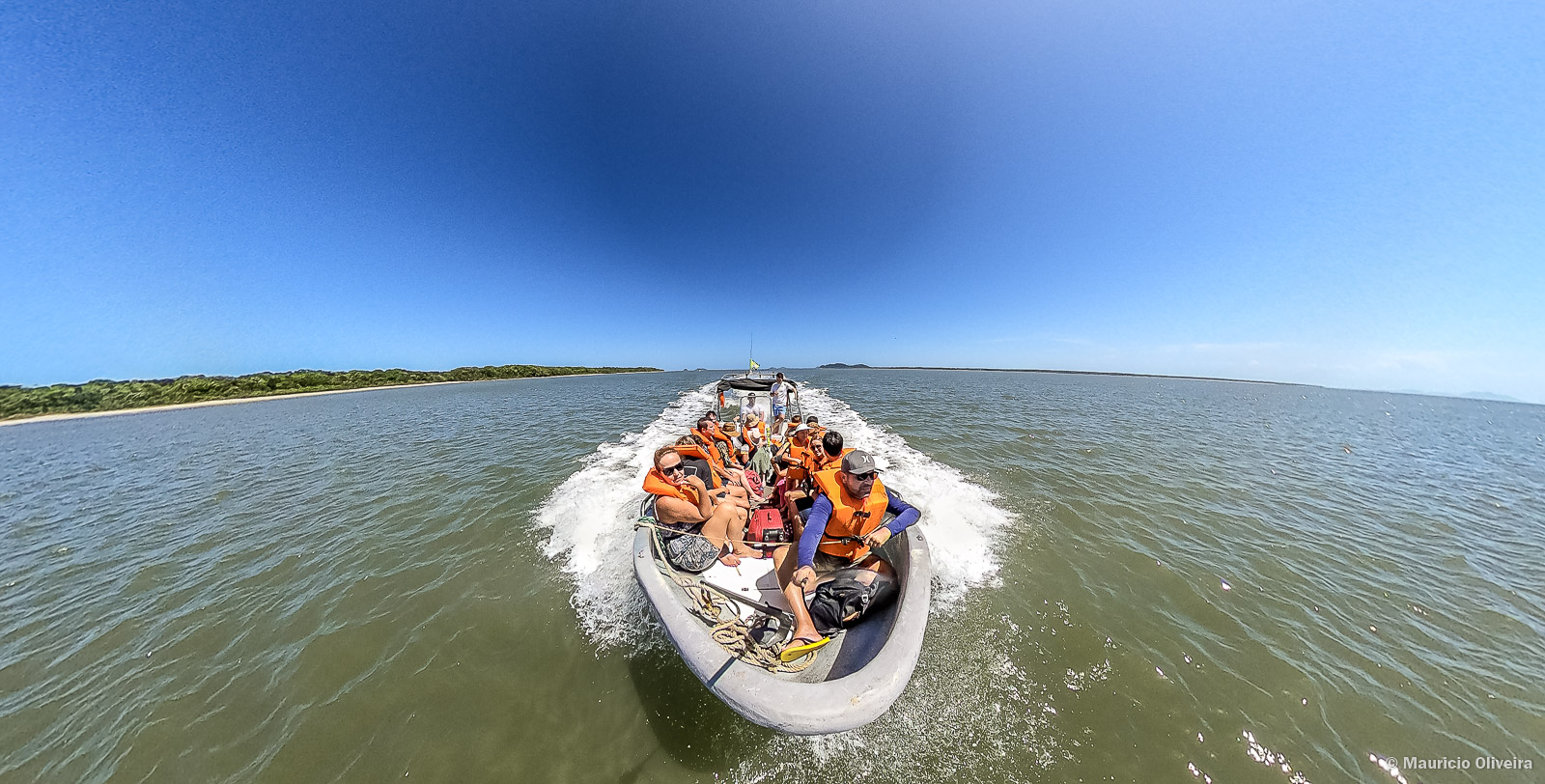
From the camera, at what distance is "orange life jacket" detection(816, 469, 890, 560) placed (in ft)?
14.1

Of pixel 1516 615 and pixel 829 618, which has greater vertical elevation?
pixel 829 618

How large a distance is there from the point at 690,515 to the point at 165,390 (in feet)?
202

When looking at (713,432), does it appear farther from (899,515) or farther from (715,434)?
(899,515)

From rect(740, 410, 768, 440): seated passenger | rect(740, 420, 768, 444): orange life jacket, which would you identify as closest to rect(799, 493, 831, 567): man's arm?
rect(740, 420, 768, 444): orange life jacket

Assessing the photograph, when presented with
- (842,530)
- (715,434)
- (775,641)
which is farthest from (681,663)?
(715,434)

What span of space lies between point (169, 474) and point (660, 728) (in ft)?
54.9

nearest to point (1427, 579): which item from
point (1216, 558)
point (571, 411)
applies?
point (1216, 558)

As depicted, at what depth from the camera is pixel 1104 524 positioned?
6762mm

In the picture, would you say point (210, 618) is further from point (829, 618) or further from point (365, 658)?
point (829, 618)

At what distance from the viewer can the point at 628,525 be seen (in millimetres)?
6805

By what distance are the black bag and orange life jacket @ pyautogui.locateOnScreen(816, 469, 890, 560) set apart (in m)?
0.38

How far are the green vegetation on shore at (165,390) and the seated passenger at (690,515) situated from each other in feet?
183

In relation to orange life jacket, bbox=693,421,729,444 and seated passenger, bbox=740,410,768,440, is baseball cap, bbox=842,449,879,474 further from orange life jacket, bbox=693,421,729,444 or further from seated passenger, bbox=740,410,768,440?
seated passenger, bbox=740,410,768,440

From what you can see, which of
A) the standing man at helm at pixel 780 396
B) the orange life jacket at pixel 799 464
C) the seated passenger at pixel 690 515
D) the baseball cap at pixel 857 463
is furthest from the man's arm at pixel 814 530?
the standing man at helm at pixel 780 396
